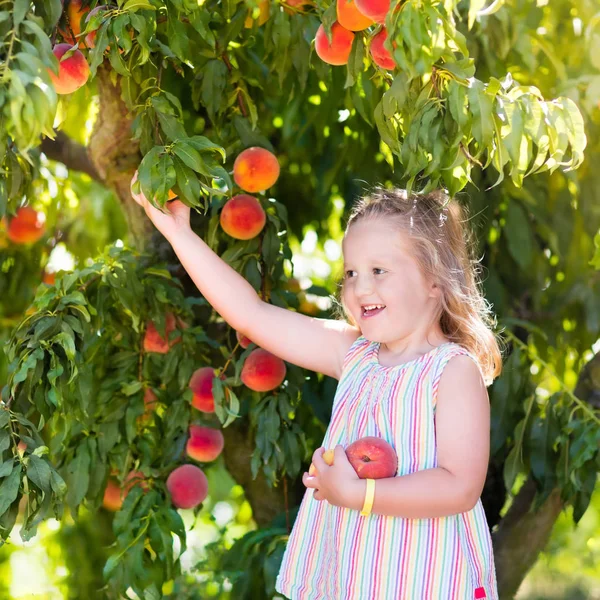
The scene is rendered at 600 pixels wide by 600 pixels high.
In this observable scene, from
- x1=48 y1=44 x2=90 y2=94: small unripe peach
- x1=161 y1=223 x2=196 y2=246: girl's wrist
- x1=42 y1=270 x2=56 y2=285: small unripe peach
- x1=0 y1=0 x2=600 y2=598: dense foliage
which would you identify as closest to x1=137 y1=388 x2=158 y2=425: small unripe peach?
x1=0 y1=0 x2=600 y2=598: dense foliage

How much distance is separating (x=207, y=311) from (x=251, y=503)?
0.56 meters

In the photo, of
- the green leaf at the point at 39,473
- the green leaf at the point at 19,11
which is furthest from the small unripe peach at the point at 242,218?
the green leaf at the point at 19,11

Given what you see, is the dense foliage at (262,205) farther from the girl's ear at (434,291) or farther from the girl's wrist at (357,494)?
the girl's wrist at (357,494)

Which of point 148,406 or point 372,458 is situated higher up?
point 148,406

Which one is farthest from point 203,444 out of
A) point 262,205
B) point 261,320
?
point 262,205

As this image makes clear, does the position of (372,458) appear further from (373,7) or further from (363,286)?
(373,7)

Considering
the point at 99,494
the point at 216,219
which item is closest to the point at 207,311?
the point at 216,219

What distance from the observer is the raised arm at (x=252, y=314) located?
5.61 ft

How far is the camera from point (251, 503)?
254cm

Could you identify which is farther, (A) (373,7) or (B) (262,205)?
(B) (262,205)

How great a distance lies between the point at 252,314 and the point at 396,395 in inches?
13.7

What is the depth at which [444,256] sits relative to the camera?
1.73 m

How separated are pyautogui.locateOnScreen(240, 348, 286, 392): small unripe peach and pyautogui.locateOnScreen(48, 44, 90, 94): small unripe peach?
71 centimetres

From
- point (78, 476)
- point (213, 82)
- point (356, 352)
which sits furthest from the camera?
point (78, 476)
